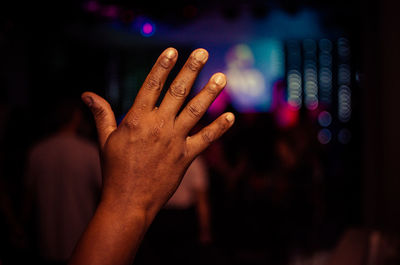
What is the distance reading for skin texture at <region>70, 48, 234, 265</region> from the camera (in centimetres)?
76

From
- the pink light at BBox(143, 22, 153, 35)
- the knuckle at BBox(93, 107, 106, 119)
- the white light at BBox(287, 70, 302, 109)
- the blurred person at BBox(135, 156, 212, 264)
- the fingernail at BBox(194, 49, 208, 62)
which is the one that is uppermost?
the pink light at BBox(143, 22, 153, 35)

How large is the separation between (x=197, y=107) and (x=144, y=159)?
16 cm

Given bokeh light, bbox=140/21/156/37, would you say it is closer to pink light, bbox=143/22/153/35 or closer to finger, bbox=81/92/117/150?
pink light, bbox=143/22/153/35

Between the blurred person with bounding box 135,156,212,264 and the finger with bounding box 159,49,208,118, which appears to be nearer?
the finger with bounding box 159,49,208,118

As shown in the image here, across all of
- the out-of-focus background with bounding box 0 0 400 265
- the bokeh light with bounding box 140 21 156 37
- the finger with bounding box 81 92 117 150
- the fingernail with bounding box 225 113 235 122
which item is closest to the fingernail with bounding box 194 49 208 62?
the fingernail with bounding box 225 113 235 122

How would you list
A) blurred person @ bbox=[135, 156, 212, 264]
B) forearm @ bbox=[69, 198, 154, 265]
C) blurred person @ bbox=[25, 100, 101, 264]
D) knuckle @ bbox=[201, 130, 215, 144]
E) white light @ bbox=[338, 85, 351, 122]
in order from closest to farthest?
forearm @ bbox=[69, 198, 154, 265] → knuckle @ bbox=[201, 130, 215, 144] → blurred person @ bbox=[25, 100, 101, 264] → blurred person @ bbox=[135, 156, 212, 264] → white light @ bbox=[338, 85, 351, 122]

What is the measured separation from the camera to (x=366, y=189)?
11.2ft

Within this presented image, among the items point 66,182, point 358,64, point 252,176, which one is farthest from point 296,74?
point 66,182

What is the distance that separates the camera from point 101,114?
0.87m

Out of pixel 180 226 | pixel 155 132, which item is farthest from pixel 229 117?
pixel 180 226

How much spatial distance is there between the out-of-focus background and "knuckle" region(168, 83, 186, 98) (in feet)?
4.10

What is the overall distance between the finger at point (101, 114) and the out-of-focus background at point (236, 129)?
1.29m

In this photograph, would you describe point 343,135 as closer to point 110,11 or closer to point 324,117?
point 324,117

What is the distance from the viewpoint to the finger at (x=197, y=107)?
0.81m
